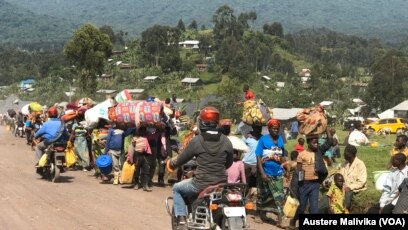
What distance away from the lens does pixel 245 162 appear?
10.3 metres

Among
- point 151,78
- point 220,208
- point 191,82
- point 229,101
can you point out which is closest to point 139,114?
point 220,208

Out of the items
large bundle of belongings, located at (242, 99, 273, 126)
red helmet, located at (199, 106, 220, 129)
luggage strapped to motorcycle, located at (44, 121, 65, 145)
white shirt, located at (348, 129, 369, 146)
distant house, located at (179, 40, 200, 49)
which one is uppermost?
red helmet, located at (199, 106, 220, 129)

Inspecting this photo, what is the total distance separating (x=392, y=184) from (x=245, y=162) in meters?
2.45

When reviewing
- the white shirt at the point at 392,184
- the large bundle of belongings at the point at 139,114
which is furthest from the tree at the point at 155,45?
the white shirt at the point at 392,184

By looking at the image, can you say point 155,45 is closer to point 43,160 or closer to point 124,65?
point 124,65

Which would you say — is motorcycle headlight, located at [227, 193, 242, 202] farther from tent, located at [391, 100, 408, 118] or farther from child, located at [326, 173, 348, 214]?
tent, located at [391, 100, 408, 118]

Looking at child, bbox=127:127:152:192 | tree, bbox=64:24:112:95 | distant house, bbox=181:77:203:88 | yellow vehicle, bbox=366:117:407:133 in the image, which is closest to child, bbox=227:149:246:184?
child, bbox=127:127:152:192

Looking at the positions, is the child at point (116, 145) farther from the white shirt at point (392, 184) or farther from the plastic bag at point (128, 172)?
the white shirt at point (392, 184)

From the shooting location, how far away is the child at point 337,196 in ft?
28.7

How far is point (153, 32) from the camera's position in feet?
379

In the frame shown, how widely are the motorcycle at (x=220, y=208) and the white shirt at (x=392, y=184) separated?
2.43m

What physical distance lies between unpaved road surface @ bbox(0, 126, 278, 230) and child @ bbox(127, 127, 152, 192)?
1.01 feet

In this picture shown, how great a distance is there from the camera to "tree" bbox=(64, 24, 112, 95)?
157 feet

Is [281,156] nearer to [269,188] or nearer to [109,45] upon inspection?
[269,188]
